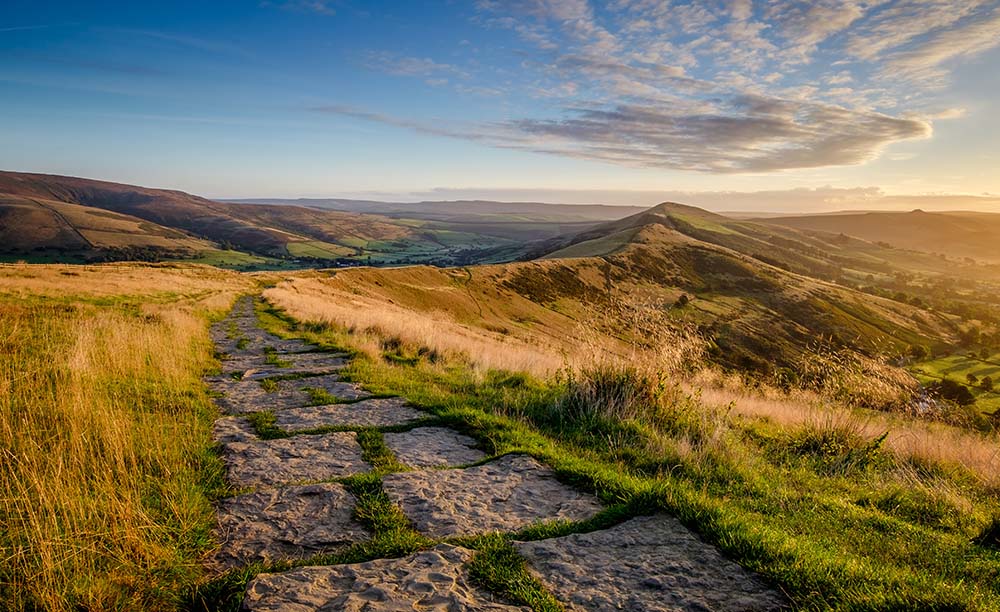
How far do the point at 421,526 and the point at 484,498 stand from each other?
0.80 meters

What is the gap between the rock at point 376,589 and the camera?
111 inches

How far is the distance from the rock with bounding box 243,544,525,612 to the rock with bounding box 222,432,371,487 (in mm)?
1921

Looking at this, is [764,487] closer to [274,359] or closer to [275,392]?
[275,392]

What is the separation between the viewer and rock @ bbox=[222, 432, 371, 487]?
4930 millimetres

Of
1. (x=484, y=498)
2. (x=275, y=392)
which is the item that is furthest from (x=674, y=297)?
(x=484, y=498)

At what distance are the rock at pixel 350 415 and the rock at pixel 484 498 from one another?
2.15m

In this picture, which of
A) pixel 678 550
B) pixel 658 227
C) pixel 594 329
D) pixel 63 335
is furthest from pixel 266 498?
pixel 658 227

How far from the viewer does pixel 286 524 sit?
395 centimetres

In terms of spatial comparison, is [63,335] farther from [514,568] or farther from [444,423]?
[514,568]

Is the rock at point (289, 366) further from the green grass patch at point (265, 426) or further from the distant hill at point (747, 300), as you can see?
the distant hill at point (747, 300)

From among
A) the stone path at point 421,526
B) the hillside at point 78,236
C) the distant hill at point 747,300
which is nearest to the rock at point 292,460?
the stone path at point 421,526

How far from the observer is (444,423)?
7137 millimetres

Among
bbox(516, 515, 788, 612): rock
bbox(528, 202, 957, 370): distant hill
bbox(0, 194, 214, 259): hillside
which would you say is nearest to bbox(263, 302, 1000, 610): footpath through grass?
bbox(516, 515, 788, 612): rock

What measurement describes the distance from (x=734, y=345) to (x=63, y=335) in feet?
264
